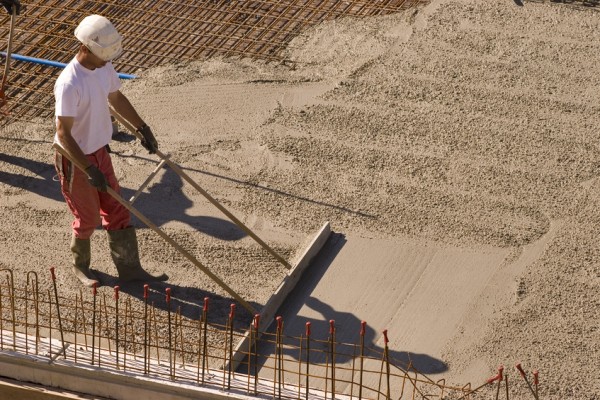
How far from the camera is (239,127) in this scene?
922 centimetres

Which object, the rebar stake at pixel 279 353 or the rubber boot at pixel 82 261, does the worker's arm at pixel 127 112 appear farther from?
the rebar stake at pixel 279 353

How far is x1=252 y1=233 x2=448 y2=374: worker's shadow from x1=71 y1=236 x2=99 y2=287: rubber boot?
1317 mm

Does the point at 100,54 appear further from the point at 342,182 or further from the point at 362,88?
the point at 362,88

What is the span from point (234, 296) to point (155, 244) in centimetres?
113

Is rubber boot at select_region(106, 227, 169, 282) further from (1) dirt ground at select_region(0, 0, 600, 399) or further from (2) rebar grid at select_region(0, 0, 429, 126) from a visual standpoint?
(2) rebar grid at select_region(0, 0, 429, 126)

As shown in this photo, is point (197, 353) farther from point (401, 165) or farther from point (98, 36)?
point (401, 165)

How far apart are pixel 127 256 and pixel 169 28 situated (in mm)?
3645

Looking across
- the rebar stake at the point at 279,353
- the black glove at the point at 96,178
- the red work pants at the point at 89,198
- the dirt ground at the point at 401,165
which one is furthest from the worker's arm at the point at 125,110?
the rebar stake at the point at 279,353

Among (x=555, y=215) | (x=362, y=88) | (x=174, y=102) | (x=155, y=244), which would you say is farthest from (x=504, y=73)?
(x=155, y=244)

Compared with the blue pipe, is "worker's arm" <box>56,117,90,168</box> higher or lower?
higher

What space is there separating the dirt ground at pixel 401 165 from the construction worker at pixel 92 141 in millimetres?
294

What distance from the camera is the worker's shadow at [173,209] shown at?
26.8 ft

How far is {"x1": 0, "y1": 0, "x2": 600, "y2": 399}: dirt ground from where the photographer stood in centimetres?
744

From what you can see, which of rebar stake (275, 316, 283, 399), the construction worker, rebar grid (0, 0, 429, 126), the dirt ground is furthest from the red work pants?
rebar grid (0, 0, 429, 126)
